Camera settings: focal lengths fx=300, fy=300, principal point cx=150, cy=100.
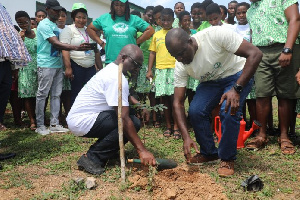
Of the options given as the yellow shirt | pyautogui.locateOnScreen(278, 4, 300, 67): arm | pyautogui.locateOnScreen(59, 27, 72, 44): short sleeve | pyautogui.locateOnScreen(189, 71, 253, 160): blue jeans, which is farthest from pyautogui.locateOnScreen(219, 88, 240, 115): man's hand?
pyautogui.locateOnScreen(59, 27, 72, 44): short sleeve

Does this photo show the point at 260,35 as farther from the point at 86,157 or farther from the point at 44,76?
the point at 44,76

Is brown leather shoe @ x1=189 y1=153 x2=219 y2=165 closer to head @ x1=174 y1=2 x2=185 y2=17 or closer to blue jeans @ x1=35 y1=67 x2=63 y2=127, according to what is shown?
blue jeans @ x1=35 y1=67 x2=63 y2=127

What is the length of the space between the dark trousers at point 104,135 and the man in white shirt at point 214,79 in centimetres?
71

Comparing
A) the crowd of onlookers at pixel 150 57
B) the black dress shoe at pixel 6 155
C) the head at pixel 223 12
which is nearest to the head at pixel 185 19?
the crowd of onlookers at pixel 150 57

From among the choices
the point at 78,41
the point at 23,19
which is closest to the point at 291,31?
the point at 78,41

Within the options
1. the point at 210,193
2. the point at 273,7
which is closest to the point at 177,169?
the point at 210,193

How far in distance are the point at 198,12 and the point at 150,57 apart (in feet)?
5.21

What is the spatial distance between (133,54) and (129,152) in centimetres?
136

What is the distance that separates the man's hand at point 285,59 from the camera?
370 centimetres

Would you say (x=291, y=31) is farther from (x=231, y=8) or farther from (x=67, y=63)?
(x=67, y=63)

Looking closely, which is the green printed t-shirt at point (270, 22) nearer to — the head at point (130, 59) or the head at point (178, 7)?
the head at point (130, 59)

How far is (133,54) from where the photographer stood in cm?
312

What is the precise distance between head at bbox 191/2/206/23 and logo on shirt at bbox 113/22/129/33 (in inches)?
69.8

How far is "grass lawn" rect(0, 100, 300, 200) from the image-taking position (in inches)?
106
